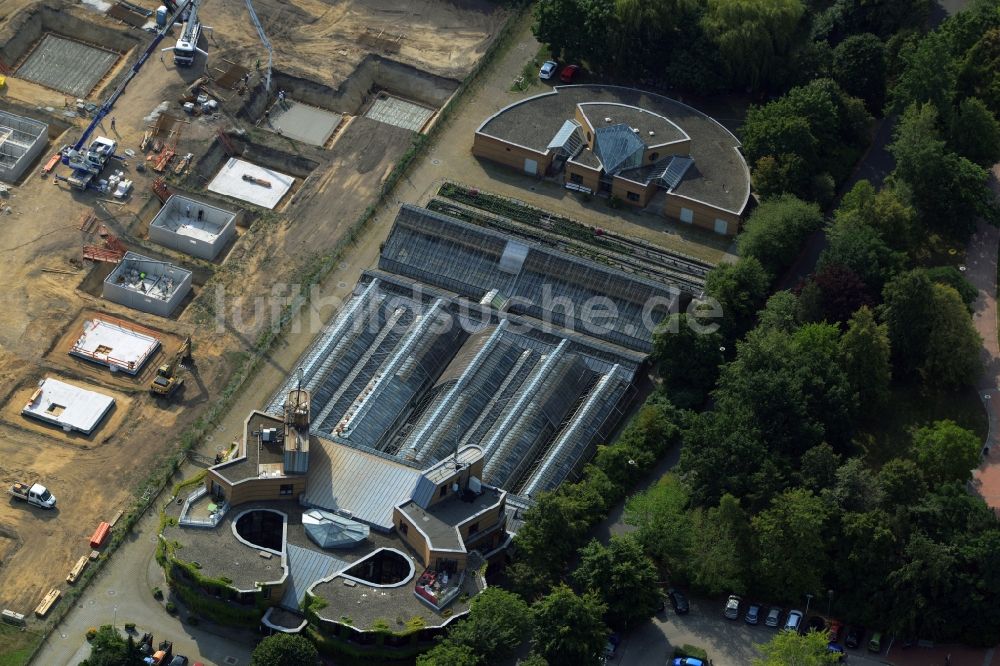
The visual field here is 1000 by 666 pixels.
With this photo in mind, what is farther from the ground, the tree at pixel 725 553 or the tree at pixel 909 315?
the tree at pixel 909 315

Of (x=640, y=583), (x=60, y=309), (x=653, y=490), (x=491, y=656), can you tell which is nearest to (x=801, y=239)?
(x=653, y=490)

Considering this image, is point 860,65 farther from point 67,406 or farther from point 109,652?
point 109,652

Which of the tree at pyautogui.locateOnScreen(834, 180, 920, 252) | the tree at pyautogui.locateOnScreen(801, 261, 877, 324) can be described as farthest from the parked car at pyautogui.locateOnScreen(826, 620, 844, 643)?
the tree at pyautogui.locateOnScreen(834, 180, 920, 252)

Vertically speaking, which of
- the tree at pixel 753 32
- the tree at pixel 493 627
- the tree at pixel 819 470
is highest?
the tree at pixel 753 32

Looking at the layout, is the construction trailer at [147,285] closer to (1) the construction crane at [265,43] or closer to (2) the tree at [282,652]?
(1) the construction crane at [265,43]

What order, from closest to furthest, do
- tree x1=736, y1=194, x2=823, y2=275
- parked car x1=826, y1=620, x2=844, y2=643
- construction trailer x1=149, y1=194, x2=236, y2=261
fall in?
parked car x1=826, y1=620, x2=844, y2=643 < tree x1=736, y1=194, x2=823, y2=275 < construction trailer x1=149, y1=194, x2=236, y2=261

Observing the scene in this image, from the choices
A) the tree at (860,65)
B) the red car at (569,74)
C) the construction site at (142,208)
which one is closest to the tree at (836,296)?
the tree at (860,65)

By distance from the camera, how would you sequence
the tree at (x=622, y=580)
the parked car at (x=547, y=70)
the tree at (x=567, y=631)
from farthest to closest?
the parked car at (x=547, y=70) < the tree at (x=622, y=580) < the tree at (x=567, y=631)

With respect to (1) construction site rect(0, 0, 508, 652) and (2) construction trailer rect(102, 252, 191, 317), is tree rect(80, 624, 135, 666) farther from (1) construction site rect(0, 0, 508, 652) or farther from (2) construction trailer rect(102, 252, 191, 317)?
(2) construction trailer rect(102, 252, 191, 317)
